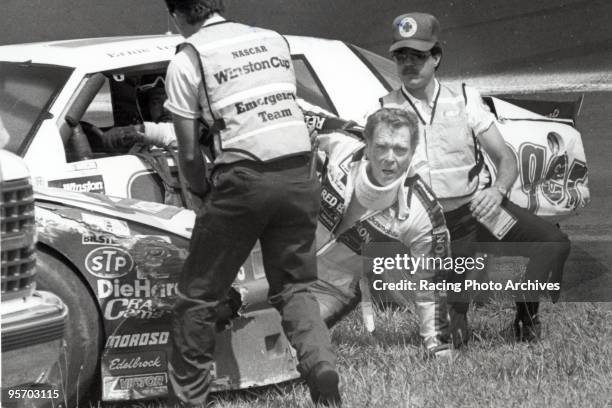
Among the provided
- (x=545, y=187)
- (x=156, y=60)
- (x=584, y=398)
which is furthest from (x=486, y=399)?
(x=156, y=60)

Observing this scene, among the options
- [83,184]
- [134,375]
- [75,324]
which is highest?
[83,184]

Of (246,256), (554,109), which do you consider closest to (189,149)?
(246,256)

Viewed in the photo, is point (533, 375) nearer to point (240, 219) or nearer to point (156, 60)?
point (240, 219)

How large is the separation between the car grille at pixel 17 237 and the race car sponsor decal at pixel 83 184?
143cm

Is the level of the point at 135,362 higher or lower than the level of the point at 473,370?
higher

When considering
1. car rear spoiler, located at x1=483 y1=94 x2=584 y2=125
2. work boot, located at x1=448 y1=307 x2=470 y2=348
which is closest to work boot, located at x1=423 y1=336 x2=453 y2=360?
work boot, located at x1=448 y1=307 x2=470 y2=348

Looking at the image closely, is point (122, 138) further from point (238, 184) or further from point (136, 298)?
A: point (238, 184)

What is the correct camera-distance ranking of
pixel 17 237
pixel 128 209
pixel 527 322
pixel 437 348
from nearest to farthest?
pixel 17 237, pixel 128 209, pixel 437 348, pixel 527 322

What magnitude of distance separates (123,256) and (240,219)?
2.10ft

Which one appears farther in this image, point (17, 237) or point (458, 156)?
point (458, 156)

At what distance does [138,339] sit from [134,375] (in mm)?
150

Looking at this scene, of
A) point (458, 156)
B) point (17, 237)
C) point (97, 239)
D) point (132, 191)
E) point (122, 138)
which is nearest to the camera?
point (17, 237)

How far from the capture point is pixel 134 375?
518cm

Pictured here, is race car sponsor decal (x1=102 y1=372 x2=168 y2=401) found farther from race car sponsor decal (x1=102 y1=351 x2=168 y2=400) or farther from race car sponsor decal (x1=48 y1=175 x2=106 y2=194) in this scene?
race car sponsor decal (x1=48 y1=175 x2=106 y2=194)
